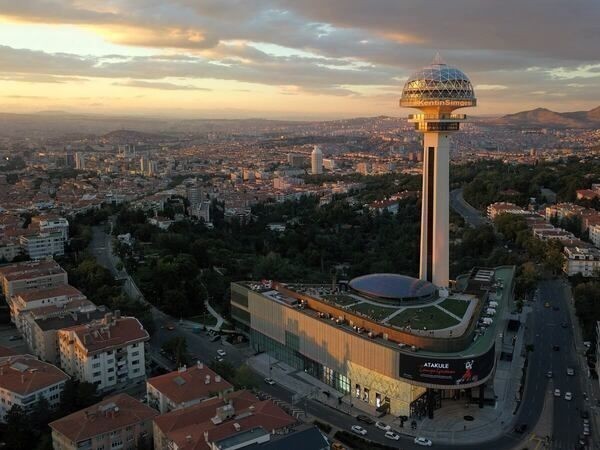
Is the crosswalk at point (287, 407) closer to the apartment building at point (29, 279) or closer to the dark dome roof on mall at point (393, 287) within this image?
the dark dome roof on mall at point (393, 287)

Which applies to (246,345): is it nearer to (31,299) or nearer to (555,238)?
(31,299)

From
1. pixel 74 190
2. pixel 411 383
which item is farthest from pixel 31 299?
pixel 74 190

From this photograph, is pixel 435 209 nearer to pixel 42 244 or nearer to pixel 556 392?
pixel 556 392

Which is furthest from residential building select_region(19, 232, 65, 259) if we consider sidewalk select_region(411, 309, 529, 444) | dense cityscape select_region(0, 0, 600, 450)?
sidewalk select_region(411, 309, 529, 444)

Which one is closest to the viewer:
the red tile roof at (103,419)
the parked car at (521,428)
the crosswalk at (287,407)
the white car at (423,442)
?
the red tile roof at (103,419)

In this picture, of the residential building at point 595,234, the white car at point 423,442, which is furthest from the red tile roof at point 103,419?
the residential building at point 595,234
